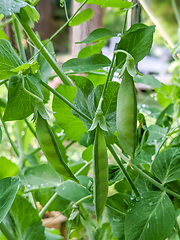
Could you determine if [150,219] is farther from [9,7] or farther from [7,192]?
[9,7]

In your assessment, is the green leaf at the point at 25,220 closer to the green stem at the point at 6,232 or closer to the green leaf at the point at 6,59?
the green stem at the point at 6,232

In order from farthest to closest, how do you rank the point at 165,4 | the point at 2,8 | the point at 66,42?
the point at 165,4
the point at 66,42
the point at 2,8

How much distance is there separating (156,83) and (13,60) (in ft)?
0.82

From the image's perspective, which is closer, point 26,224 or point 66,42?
point 26,224

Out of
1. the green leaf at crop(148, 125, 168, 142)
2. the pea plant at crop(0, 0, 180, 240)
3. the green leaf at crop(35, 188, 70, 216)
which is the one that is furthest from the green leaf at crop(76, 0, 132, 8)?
the green leaf at crop(35, 188, 70, 216)

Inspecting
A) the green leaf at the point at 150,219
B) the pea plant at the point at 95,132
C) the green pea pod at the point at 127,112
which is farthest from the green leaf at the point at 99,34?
the green leaf at the point at 150,219

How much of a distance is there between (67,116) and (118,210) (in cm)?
15

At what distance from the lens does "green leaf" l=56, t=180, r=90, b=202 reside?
346 mm

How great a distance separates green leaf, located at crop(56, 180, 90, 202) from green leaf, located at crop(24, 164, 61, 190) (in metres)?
0.05

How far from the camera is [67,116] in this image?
0.34 m

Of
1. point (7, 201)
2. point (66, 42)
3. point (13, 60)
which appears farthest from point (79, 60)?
point (66, 42)

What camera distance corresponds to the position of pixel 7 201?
0.26 meters

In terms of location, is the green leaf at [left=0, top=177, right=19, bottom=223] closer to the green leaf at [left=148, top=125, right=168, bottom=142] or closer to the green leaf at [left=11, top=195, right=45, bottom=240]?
the green leaf at [left=11, top=195, right=45, bottom=240]

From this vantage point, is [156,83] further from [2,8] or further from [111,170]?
[2,8]
